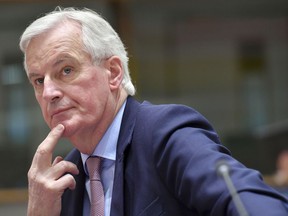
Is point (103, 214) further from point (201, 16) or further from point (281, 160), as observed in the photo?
point (201, 16)

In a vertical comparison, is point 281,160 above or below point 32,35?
below

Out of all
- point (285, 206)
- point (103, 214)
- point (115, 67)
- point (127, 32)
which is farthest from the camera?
point (127, 32)

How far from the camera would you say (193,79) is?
794cm

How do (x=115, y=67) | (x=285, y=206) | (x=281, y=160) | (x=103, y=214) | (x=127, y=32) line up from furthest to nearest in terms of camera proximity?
(x=127, y=32) → (x=281, y=160) → (x=115, y=67) → (x=103, y=214) → (x=285, y=206)

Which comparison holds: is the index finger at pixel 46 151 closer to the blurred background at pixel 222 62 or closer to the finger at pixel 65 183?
the finger at pixel 65 183

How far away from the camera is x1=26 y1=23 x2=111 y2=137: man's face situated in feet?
7.02

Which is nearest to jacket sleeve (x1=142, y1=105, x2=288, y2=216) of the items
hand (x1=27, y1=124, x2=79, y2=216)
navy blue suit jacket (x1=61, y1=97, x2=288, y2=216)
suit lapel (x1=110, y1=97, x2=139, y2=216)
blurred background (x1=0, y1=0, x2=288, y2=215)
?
navy blue suit jacket (x1=61, y1=97, x2=288, y2=216)

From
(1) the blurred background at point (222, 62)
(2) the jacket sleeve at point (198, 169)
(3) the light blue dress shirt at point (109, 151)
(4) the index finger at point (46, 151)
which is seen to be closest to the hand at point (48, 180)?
(4) the index finger at point (46, 151)

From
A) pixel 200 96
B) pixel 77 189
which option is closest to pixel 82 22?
pixel 77 189

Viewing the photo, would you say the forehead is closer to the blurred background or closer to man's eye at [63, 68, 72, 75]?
man's eye at [63, 68, 72, 75]

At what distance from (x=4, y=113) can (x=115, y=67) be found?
205 inches

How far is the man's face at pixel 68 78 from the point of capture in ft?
7.02

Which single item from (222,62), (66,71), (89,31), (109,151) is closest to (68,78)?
(66,71)

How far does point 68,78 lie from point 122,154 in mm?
292
